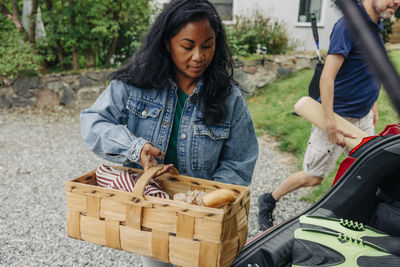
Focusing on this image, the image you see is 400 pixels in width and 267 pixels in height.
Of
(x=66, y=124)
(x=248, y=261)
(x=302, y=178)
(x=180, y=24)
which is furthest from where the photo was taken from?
(x=66, y=124)

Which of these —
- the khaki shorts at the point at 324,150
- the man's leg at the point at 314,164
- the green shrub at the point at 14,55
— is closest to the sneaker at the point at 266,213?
the man's leg at the point at 314,164

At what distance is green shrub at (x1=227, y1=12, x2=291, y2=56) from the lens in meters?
9.12

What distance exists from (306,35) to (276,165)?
7173 millimetres

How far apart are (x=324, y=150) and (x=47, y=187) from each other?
3121mm

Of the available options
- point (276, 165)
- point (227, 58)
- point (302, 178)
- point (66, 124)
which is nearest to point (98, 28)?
point (66, 124)

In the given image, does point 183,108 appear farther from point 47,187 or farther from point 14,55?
point 14,55

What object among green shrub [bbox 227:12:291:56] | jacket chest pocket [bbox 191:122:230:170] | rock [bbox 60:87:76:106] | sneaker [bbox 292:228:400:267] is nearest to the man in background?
jacket chest pocket [bbox 191:122:230:170]

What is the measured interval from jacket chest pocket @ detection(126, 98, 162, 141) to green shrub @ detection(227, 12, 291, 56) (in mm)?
7691

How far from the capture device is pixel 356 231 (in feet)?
3.76

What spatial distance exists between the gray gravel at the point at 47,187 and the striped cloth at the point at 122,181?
1.66m

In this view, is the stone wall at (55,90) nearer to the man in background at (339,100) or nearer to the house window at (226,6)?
the house window at (226,6)

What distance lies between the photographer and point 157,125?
1576 millimetres

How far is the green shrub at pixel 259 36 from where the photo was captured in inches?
359

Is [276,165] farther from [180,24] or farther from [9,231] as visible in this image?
[180,24]
